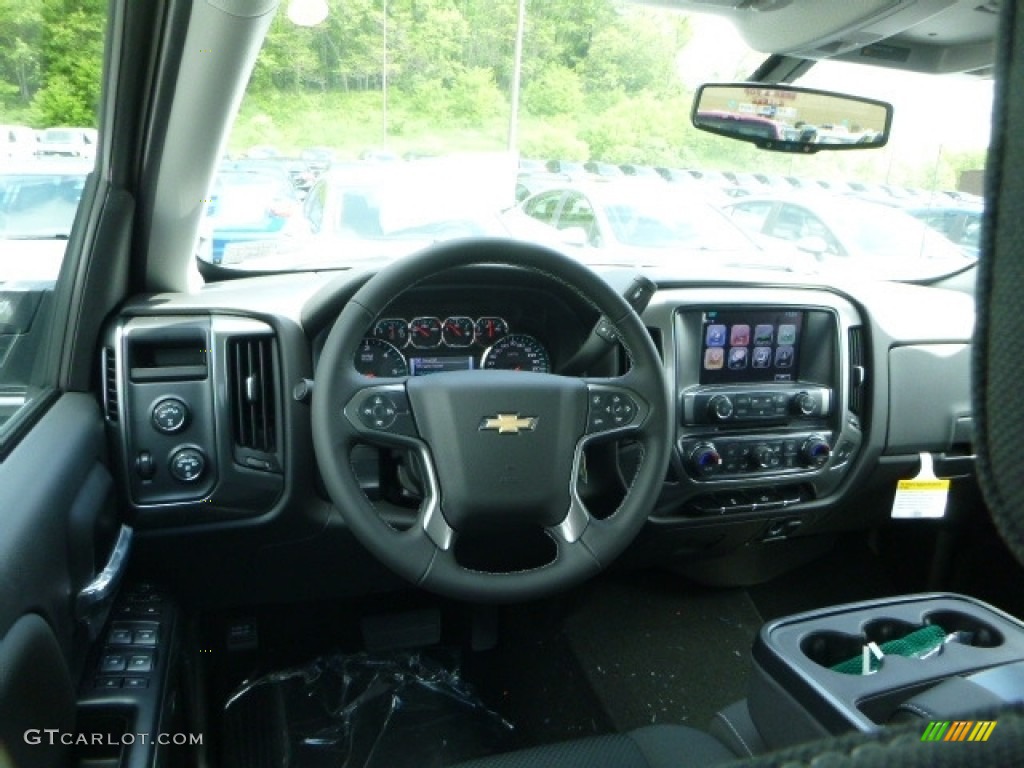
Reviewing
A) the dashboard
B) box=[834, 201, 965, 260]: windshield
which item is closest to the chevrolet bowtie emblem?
the dashboard

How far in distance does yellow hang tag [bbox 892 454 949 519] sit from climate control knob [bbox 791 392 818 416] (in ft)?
1.80

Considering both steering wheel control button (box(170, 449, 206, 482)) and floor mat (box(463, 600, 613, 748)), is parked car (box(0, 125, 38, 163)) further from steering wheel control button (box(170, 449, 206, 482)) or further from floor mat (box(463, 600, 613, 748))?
floor mat (box(463, 600, 613, 748))

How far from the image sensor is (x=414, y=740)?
8.51 feet

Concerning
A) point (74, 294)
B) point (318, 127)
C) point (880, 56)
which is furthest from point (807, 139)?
point (74, 294)

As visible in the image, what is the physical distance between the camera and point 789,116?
2779 millimetres

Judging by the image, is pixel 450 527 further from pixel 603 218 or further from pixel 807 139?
pixel 807 139

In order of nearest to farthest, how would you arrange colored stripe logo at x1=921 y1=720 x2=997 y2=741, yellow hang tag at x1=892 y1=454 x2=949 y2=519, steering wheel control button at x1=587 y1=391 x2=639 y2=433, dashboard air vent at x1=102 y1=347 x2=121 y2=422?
colored stripe logo at x1=921 y1=720 x2=997 y2=741, steering wheel control button at x1=587 y1=391 x2=639 y2=433, dashboard air vent at x1=102 y1=347 x2=121 y2=422, yellow hang tag at x1=892 y1=454 x2=949 y2=519

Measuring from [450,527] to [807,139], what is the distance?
1729 millimetres

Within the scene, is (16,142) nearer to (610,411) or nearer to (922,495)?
(610,411)

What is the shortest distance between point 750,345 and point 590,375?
2.02ft

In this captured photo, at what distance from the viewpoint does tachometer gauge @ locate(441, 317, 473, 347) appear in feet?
8.24

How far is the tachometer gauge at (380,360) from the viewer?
2428mm

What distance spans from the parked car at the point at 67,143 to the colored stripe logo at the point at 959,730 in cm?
199

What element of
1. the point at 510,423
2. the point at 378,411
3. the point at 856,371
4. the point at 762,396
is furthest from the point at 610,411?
the point at 856,371
